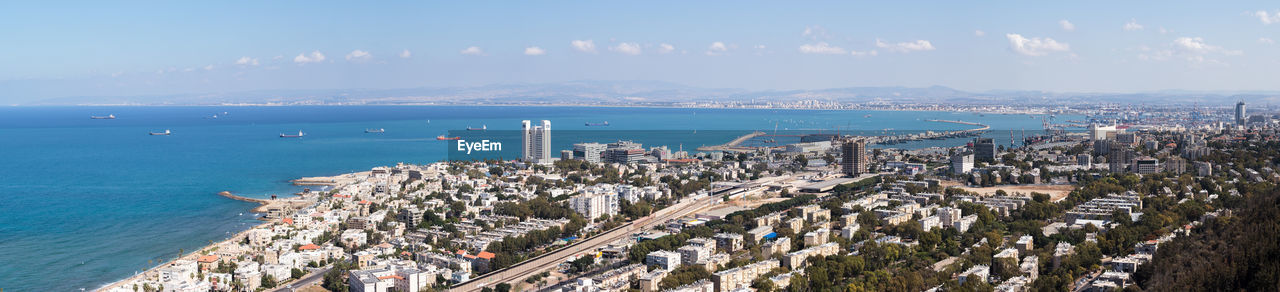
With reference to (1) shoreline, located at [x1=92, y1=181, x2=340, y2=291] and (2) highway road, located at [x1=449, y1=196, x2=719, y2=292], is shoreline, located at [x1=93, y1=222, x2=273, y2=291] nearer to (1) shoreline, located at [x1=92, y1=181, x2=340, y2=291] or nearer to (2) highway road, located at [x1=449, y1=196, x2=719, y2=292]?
(1) shoreline, located at [x1=92, y1=181, x2=340, y2=291]

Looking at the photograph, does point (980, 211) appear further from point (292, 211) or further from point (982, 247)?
point (292, 211)

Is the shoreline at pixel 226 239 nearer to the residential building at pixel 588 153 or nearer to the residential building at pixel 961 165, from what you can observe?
the residential building at pixel 588 153

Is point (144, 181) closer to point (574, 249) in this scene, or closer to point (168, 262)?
point (168, 262)

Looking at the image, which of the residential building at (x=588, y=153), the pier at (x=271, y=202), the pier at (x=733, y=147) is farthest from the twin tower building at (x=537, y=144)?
the pier at (x=733, y=147)

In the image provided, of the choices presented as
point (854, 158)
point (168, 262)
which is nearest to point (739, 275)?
point (168, 262)

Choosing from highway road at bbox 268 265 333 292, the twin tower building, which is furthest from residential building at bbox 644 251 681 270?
the twin tower building

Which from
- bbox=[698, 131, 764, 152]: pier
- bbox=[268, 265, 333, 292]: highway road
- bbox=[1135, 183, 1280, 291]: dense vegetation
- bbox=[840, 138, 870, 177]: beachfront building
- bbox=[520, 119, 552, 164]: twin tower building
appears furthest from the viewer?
bbox=[698, 131, 764, 152]: pier

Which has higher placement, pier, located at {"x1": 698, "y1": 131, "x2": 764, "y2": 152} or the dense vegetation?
the dense vegetation

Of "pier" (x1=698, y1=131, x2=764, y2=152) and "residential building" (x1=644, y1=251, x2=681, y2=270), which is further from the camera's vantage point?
"pier" (x1=698, y1=131, x2=764, y2=152)

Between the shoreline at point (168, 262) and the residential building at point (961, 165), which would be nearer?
the shoreline at point (168, 262)
